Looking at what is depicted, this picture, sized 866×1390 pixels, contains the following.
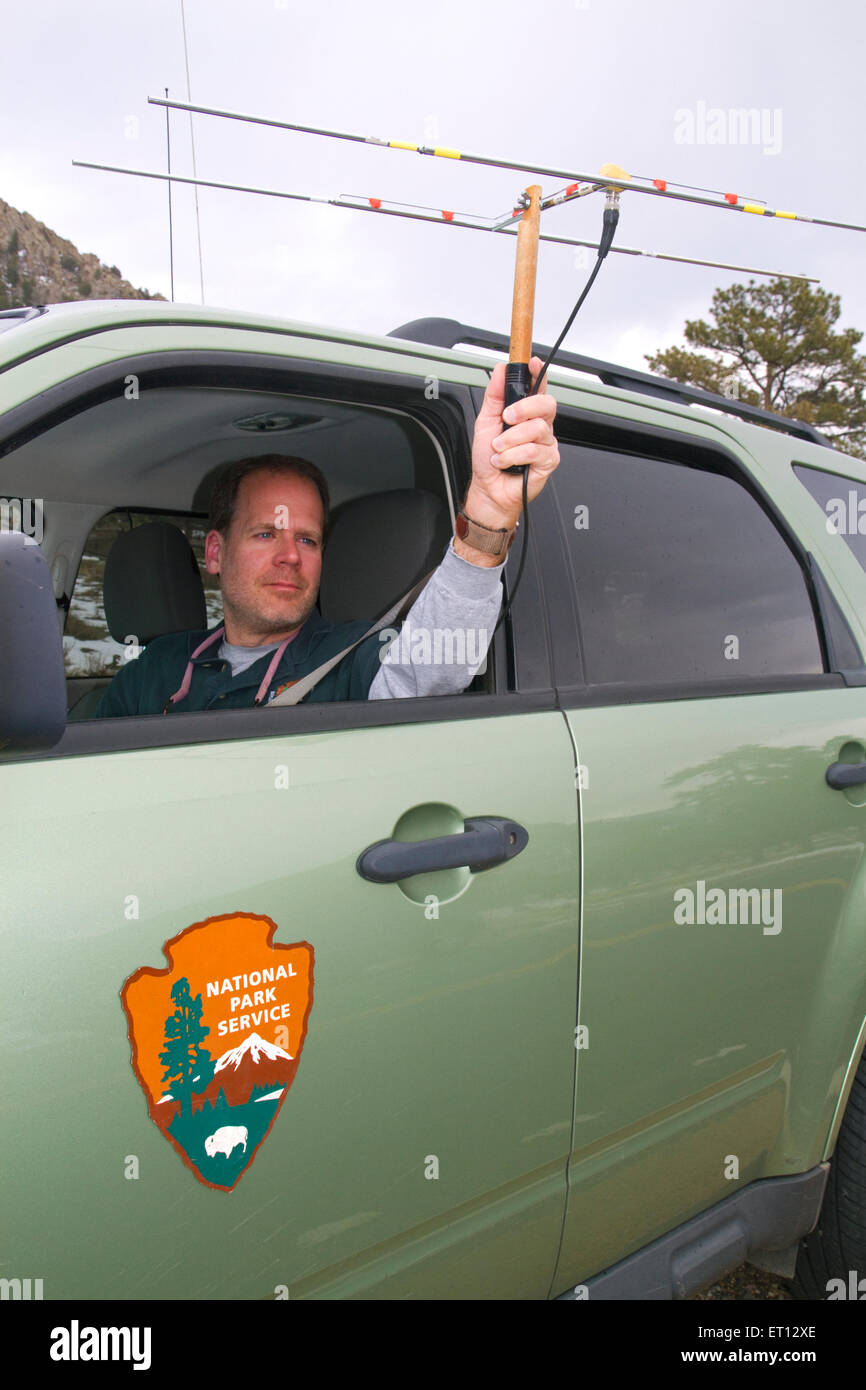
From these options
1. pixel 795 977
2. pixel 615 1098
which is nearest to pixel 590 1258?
pixel 615 1098

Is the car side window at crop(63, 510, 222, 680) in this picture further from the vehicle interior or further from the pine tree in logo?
the pine tree in logo

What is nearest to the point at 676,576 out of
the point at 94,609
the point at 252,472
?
the point at 252,472

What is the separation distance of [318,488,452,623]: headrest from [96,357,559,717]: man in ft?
0.32

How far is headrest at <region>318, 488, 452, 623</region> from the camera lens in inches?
83.4

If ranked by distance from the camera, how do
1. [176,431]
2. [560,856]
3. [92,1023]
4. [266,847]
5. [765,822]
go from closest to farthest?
[92,1023], [266,847], [560,856], [765,822], [176,431]

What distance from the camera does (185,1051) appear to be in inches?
46.3

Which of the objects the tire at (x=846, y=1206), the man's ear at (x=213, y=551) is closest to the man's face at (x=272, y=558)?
the man's ear at (x=213, y=551)

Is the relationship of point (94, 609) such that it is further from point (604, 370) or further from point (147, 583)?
point (604, 370)

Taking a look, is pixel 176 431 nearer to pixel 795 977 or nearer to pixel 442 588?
pixel 442 588

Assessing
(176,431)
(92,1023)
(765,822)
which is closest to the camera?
(92,1023)

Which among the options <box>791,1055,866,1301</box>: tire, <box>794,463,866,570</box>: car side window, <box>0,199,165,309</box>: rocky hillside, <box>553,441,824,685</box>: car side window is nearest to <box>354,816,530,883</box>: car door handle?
<box>553,441,824,685</box>: car side window

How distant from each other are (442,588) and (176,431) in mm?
912

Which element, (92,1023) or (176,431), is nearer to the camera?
(92,1023)

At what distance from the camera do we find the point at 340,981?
1.30 m
